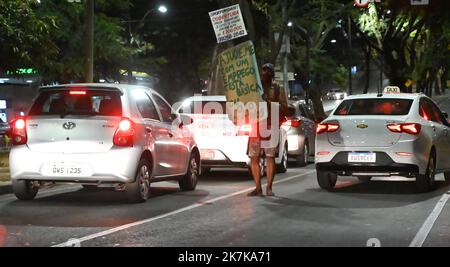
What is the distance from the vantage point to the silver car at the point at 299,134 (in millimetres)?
17297

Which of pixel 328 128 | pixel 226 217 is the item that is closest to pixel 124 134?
pixel 226 217

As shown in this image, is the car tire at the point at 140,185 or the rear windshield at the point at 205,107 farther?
the rear windshield at the point at 205,107

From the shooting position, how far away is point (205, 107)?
14.4m

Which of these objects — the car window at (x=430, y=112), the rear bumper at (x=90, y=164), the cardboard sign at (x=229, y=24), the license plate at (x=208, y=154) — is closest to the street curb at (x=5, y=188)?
the rear bumper at (x=90, y=164)

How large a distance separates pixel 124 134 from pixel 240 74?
4.33 metres

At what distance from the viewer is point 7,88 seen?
40.5 meters

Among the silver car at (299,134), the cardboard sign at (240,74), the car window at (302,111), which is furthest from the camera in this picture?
the car window at (302,111)

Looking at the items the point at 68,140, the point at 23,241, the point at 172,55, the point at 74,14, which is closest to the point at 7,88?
the point at 172,55

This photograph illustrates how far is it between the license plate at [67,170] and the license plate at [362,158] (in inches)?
166

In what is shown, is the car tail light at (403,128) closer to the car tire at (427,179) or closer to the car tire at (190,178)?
the car tire at (427,179)

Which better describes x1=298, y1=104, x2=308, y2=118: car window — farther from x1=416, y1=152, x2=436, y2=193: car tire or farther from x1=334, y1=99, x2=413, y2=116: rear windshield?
x1=416, y1=152, x2=436, y2=193: car tire

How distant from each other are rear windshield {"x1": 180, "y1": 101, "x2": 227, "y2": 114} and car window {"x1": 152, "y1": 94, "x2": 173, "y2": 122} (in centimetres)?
247

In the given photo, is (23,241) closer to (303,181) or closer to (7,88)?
(303,181)
